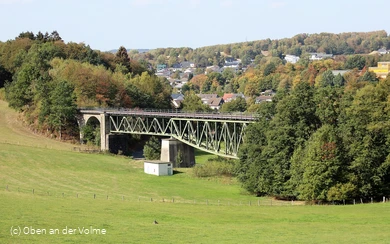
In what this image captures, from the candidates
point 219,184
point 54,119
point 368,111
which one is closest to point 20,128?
point 54,119

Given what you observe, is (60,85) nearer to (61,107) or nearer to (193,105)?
(61,107)

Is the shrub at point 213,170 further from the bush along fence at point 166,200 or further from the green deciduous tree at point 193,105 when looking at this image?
the green deciduous tree at point 193,105

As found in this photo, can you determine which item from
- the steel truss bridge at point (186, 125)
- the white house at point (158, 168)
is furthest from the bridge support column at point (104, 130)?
the white house at point (158, 168)

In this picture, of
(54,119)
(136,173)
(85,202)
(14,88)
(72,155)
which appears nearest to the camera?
(85,202)

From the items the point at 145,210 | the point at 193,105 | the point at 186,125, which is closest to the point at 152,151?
the point at 186,125

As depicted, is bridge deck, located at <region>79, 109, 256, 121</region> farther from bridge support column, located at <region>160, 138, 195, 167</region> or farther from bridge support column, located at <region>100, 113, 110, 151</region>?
bridge support column, located at <region>160, 138, 195, 167</region>

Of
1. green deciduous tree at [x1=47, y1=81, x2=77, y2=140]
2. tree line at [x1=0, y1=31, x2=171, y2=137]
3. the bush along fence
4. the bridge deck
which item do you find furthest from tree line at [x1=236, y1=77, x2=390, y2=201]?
tree line at [x1=0, y1=31, x2=171, y2=137]

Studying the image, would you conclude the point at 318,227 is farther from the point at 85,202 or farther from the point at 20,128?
the point at 20,128

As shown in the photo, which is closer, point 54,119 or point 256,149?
point 256,149

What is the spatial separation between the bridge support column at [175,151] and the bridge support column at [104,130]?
15280 millimetres

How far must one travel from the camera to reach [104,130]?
10619 cm

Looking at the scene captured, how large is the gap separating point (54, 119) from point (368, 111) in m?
57.6

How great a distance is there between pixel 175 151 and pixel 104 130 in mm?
17902

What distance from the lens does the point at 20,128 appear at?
114m
